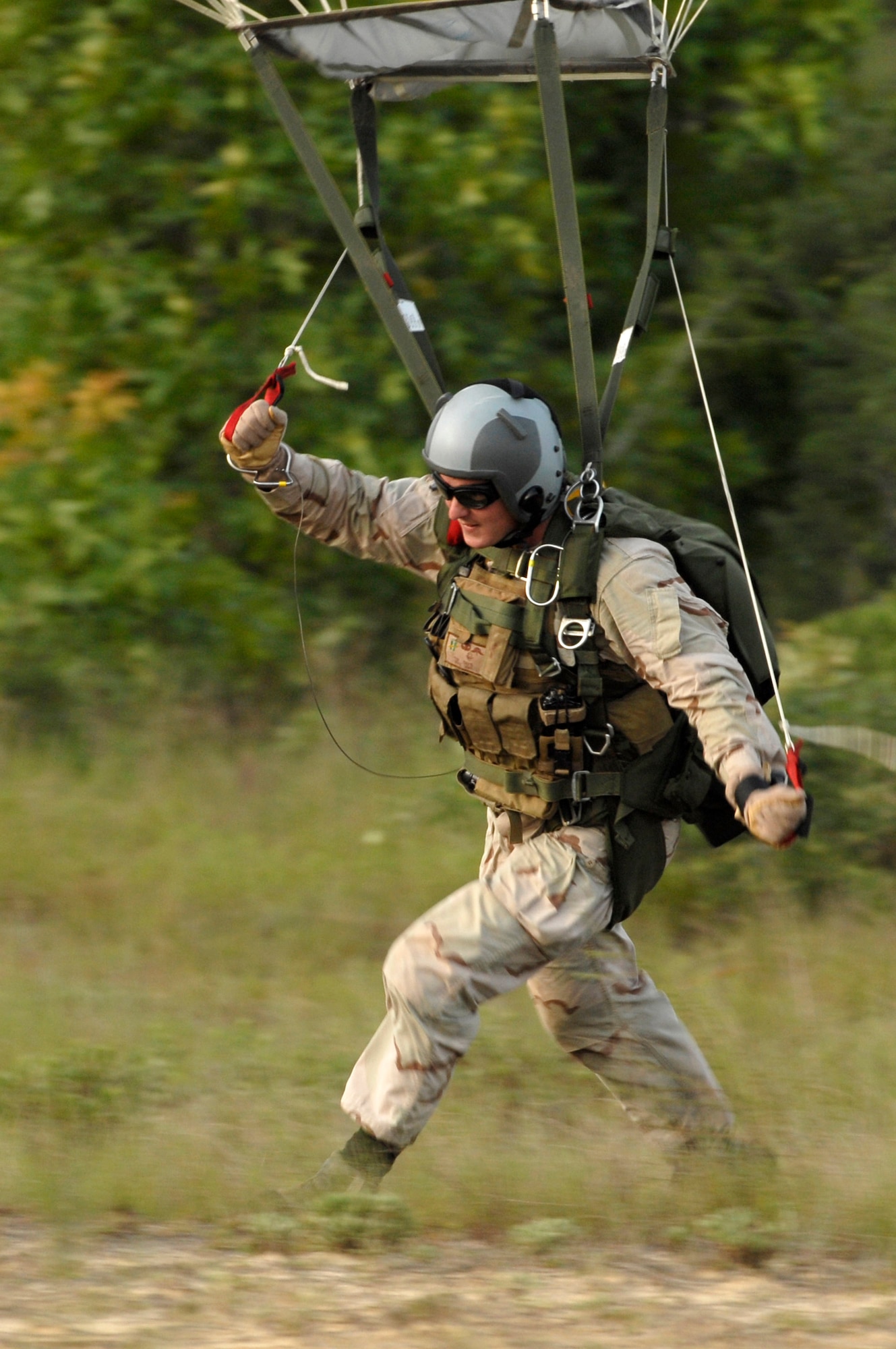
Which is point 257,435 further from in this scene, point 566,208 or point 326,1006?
point 326,1006

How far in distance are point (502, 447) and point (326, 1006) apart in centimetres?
258

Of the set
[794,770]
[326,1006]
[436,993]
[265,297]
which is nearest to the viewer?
[794,770]

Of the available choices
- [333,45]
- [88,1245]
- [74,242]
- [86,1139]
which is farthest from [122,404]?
[88,1245]

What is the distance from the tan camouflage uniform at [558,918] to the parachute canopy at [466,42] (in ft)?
3.83

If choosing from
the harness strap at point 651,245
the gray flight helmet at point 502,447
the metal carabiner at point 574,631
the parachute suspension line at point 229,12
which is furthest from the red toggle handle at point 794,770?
the parachute suspension line at point 229,12

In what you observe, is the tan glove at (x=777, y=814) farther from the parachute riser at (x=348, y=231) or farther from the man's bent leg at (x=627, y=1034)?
the parachute riser at (x=348, y=231)

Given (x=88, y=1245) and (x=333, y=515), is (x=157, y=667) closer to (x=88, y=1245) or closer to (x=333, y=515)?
(x=333, y=515)

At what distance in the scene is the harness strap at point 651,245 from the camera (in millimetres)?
4180

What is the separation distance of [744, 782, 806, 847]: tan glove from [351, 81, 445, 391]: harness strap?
152 centimetres

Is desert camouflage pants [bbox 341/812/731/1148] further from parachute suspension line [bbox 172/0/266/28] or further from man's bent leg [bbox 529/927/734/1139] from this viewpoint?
parachute suspension line [bbox 172/0/266/28]

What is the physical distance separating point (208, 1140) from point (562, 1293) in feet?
3.86

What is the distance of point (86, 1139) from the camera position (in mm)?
4348

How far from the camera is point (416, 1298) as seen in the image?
133 inches

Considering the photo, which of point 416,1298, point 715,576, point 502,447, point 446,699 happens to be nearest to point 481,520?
point 502,447
